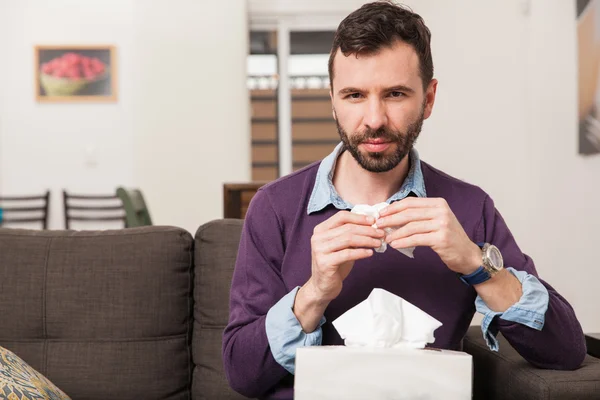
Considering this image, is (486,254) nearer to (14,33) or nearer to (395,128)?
(395,128)

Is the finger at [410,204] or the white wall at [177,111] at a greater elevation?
the white wall at [177,111]

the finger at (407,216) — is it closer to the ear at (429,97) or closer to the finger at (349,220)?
the finger at (349,220)

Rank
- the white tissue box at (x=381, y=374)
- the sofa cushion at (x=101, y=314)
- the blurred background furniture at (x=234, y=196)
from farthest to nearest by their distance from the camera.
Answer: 1. the blurred background furniture at (x=234, y=196)
2. the sofa cushion at (x=101, y=314)
3. the white tissue box at (x=381, y=374)

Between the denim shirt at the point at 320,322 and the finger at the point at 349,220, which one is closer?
the finger at the point at 349,220

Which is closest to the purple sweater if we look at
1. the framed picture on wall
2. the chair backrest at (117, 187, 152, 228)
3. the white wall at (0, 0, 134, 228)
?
the chair backrest at (117, 187, 152, 228)

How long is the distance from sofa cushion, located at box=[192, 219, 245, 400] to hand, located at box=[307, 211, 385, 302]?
26.8 inches

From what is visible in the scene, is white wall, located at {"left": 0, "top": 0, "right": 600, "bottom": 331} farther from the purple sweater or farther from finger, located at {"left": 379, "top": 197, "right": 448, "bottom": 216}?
finger, located at {"left": 379, "top": 197, "right": 448, "bottom": 216}

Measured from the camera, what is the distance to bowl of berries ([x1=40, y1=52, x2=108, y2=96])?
607 centimetres

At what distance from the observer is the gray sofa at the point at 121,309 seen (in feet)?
5.42

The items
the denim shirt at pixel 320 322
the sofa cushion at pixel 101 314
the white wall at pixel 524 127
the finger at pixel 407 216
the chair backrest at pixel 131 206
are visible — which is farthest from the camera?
the white wall at pixel 524 127

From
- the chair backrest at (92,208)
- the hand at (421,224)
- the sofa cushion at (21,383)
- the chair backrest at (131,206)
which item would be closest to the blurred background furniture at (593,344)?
the hand at (421,224)

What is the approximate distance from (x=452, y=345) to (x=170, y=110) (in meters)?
4.88

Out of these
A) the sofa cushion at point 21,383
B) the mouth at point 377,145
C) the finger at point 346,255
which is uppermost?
the mouth at point 377,145

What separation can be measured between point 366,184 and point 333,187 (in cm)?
6
